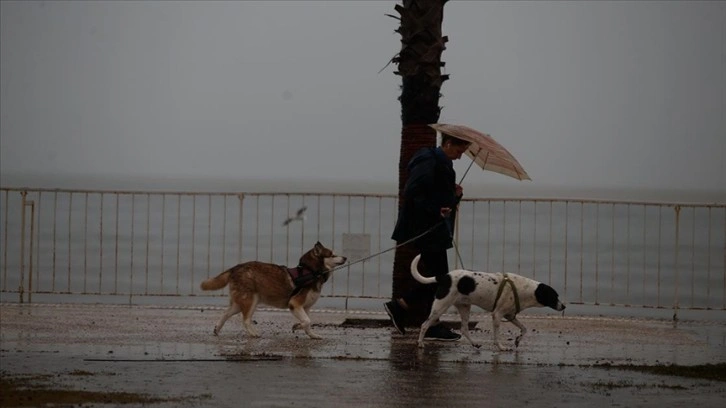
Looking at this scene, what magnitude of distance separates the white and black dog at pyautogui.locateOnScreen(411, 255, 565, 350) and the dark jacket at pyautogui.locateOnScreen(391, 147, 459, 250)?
0.33 metres

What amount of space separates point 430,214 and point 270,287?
1.64 meters

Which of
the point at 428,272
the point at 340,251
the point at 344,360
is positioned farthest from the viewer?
the point at 340,251

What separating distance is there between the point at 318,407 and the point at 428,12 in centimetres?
622

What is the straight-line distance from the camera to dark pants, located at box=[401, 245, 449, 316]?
13.8 meters

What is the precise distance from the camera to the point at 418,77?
1484 centimetres

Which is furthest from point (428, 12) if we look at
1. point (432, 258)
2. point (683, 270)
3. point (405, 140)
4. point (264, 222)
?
point (264, 222)

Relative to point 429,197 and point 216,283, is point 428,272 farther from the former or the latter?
point 216,283

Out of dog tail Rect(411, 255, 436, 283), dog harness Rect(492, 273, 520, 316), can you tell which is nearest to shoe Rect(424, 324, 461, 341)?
dog tail Rect(411, 255, 436, 283)

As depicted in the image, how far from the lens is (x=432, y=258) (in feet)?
45.4

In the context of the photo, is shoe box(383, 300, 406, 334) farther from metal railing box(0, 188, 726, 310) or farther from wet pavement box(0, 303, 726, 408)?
metal railing box(0, 188, 726, 310)

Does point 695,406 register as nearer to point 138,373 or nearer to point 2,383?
point 138,373

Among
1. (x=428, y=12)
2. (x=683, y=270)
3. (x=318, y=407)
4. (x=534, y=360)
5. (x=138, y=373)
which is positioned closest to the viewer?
(x=318, y=407)

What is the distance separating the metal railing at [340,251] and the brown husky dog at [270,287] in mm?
1643

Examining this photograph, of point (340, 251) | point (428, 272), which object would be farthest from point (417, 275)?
point (340, 251)
